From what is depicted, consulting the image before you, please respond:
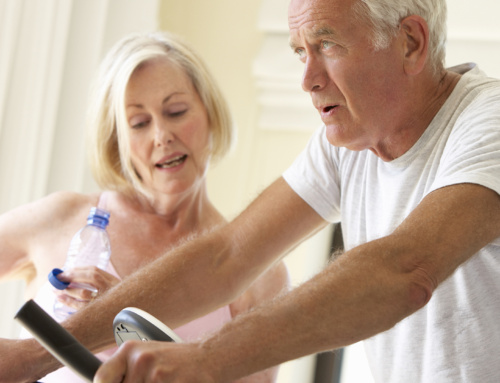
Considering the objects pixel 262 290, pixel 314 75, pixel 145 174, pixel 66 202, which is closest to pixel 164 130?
pixel 145 174

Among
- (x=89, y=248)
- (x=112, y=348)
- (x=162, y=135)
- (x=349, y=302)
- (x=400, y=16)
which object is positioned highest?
(x=400, y=16)

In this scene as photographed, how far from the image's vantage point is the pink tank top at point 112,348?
151 cm

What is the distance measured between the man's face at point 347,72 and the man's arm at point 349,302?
1.11 feet

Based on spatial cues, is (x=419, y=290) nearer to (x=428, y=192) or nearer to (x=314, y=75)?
(x=428, y=192)

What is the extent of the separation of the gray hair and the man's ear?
0.02m

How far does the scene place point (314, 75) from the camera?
4.29ft

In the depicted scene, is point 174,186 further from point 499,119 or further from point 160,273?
point 499,119

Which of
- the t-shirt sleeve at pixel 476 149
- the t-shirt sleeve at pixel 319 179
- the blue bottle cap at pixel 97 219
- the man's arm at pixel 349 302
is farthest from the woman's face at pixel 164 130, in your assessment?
the man's arm at pixel 349 302

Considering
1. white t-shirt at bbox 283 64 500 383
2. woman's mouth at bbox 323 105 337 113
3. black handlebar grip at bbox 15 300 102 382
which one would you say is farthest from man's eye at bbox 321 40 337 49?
black handlebar grip at bbox 15 300 102 382

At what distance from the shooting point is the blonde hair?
1.83 metres

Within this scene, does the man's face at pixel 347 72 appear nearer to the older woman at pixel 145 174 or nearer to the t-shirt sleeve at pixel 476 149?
the t-shirt sleeve at pixel 476 149

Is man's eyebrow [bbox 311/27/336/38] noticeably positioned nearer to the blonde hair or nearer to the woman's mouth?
the woman's mouth

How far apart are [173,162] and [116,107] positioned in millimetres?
196

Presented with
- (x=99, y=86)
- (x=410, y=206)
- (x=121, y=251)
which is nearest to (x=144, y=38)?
(x=99, y=86)
